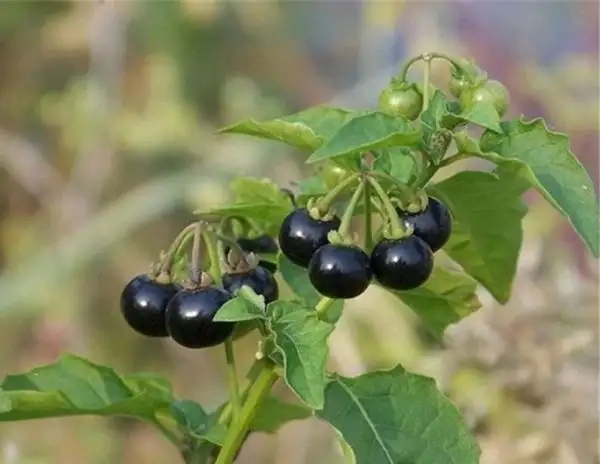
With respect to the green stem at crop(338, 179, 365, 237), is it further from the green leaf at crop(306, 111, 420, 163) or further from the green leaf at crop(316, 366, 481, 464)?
the green leaf at crop(316, 366, 481, 464)

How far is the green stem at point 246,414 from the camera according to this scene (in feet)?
3.65

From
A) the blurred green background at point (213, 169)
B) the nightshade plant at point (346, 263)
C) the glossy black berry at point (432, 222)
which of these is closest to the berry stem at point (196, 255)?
the nightshade plant at point (346, 263)

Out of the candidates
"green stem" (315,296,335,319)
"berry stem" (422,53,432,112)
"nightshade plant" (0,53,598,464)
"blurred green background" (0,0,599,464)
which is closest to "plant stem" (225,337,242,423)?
"nightshade plant" (0,53,598,464)

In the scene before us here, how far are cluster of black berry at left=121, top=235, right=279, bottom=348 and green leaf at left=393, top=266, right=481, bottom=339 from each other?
22cm

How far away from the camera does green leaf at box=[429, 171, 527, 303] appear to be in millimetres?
1192

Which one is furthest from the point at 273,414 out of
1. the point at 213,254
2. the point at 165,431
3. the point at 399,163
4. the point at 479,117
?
the point at 479,117

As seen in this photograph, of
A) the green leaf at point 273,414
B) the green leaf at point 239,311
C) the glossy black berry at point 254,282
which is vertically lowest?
the green leaf at point 273,414

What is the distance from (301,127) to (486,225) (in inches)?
11.3

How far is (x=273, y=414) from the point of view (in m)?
1.27

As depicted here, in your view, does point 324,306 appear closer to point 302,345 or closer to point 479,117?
point 302,345

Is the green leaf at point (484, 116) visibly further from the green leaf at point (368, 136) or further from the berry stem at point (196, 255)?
the berry stem at point (196, 255)

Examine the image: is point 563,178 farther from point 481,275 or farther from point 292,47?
point 292,47

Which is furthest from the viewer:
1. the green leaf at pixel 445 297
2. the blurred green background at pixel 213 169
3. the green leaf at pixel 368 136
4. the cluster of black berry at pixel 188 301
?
the blurred green background at pixel 213 169

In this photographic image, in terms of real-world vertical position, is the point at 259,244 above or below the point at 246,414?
above
